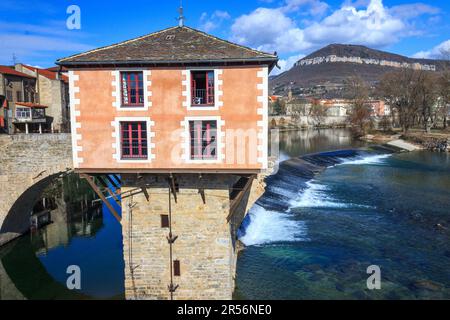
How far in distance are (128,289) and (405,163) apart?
45430mm

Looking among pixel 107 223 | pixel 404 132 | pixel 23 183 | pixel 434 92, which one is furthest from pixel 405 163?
pixel 23 183

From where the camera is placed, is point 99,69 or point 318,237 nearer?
point 99,69

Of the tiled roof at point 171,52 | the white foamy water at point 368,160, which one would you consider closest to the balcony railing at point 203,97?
the tiled roof at point 171,52

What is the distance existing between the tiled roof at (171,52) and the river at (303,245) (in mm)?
10822

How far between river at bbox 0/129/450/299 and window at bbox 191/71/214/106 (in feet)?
30.4

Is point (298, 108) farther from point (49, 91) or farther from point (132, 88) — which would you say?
point (132, 88)

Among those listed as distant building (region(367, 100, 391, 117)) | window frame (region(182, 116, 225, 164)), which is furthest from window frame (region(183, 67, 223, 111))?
distant building (region(367, 100, 391, 117))

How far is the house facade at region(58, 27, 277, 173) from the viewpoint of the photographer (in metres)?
13.8

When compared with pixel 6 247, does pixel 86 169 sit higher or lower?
higher

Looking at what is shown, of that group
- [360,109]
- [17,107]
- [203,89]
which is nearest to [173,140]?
[203,89]

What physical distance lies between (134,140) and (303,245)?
523 inches

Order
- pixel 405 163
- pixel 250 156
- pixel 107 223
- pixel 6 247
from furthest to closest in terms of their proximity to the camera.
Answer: pixel 405 163 → pixel 107 223 → pixel 6 247 → pixel 250 156

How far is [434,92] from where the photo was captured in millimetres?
75312
